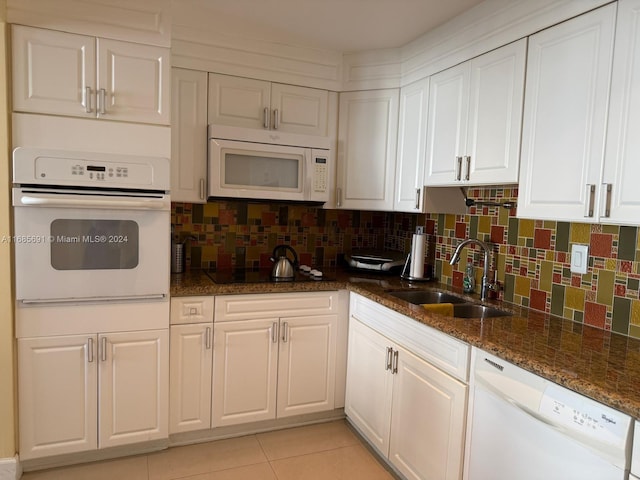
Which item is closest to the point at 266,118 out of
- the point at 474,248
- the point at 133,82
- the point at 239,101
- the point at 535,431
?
the point at 239,101

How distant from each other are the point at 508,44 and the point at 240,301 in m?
1.80

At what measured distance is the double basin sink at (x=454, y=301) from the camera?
7.25 ft

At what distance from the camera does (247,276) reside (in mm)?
2721

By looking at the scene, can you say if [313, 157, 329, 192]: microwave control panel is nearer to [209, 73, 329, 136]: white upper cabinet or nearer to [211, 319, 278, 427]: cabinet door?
[209, 73, 329, 136]: white upper cabinet

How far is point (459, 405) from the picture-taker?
67.6 inches

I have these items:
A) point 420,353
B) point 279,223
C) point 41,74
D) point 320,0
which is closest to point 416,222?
point 279,223

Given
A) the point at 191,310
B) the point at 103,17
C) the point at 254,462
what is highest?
the point at 103,17

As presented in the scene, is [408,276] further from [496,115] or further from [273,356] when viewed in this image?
[496,115]

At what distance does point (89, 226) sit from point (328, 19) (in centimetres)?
161

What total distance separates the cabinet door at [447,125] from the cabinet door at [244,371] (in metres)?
1.23

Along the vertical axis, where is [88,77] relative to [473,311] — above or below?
above

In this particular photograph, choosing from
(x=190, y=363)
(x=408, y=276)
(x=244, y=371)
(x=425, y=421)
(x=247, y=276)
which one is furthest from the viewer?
(x=408, y=276)

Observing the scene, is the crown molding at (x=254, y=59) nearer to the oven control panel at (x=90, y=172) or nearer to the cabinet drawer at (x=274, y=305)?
the oven control panel at (x=90, y=172)

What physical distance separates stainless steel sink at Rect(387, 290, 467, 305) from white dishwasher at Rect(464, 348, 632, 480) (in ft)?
2.71
